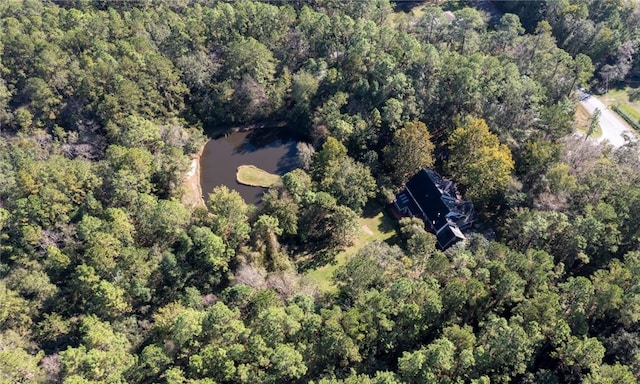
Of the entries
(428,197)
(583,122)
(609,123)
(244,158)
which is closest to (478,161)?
(428,197)

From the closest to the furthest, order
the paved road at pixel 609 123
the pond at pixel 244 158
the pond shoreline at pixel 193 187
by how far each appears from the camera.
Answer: the pond shoreline at pixel 193 187 → the pond at pixel 244 158 → the paved road at pixel 609 123

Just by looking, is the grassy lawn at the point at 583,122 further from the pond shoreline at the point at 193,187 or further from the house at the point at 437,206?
the pond shoreline at the point at 193,187

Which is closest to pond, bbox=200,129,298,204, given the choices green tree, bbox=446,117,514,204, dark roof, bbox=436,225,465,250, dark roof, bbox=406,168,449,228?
dark roof, bbox=406,168,449,228

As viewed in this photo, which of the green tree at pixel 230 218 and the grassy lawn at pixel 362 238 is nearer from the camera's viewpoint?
the green tree at pixel 230 218

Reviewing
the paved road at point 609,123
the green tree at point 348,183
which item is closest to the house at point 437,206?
the green tree at point 348,183

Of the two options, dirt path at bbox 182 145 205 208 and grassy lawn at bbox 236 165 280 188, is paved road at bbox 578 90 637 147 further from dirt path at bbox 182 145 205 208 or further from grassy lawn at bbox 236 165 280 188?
dirt path at bbox 182 145 205 208

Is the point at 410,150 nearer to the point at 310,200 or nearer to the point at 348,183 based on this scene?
the point at 348,183

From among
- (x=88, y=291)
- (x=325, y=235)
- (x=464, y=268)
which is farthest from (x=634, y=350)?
(x=88, y=291)
